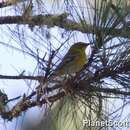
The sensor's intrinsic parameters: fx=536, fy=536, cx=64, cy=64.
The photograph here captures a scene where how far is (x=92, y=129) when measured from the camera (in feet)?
4.36

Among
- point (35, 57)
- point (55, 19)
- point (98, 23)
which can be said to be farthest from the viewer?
point (55, 19)

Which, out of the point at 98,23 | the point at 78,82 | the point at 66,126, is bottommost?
the point at 66,126

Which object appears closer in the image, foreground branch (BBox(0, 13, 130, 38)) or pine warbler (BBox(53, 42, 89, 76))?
pine warbler (BBox(53, 42, 89, 76))

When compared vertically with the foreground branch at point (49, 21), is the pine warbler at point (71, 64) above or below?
below

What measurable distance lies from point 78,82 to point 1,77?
0.90 ft

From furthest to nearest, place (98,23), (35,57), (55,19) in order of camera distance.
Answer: (55,19) < (35,57) < (98,23)

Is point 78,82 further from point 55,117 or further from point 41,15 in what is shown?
point 41,15

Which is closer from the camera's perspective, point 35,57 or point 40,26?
point 35,57

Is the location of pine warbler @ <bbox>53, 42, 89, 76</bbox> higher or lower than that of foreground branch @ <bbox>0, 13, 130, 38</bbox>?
lower

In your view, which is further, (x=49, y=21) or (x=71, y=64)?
(x=49, y=21)

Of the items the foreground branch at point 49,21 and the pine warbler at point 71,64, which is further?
the foreground branch at point 49,21

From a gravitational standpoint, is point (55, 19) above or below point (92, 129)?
above

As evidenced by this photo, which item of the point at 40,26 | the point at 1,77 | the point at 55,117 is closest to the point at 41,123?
the point at 55,117

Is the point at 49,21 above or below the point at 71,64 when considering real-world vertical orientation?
above
